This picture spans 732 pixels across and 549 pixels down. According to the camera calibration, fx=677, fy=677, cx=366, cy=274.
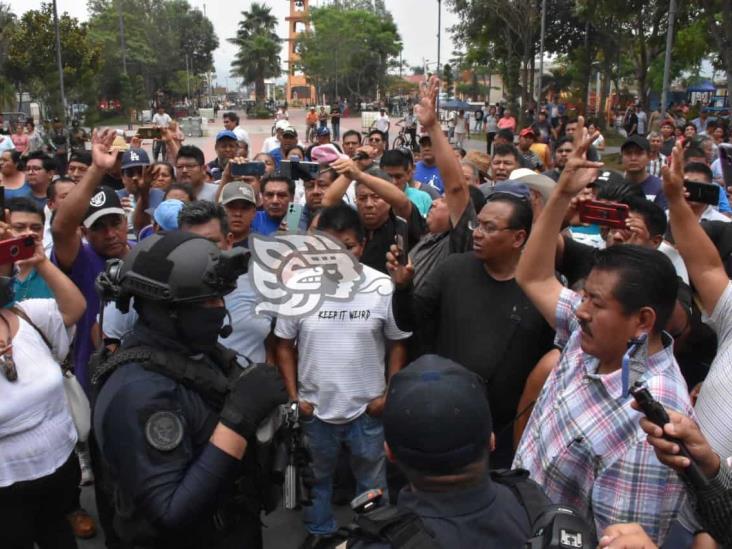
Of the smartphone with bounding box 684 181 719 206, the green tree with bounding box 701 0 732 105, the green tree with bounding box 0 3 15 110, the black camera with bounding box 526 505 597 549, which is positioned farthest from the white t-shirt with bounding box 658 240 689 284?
the green tree with bounding box 0 3 15 110

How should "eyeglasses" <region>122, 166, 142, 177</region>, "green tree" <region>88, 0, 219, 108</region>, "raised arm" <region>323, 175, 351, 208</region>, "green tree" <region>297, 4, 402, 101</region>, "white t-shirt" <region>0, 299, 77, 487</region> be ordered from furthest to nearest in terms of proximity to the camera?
"green tree" <region>297, 4, 402, 101</region> → "green tree" <region>88, 0, 219, 108</region> → "eyeglasses" <region>122, 166, 142, 177</region> → "raised arm" <region>323, 175, 351, 208</region> → "white t-shirt" <region>0, 299, 77, 487</region>

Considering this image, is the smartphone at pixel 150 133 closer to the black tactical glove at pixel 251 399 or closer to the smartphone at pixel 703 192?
the smartphone at pixel 703 192

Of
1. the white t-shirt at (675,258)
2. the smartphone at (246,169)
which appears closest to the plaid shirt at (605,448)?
the white t-shirt at (675,258)

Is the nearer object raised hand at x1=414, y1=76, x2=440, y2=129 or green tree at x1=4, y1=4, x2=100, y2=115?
raised hand at x1=414, y1=76, x2=440, y2=129

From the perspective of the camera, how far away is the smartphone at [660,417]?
159 centimetres

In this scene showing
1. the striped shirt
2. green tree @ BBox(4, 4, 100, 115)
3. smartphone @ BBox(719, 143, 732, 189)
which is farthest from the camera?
green tree @ BBox(4, 4, 100, 115)

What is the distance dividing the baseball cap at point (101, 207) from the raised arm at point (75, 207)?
Answer: 129 millimetres

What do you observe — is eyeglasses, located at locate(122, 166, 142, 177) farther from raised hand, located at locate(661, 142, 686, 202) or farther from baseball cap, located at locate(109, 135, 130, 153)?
raised hand, located at locate(661, 142, 686, 202)

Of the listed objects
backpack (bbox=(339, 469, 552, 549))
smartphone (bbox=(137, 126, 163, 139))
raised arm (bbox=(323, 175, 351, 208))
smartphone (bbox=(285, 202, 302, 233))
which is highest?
smartphone (bbox=(137, 126, 163, 139))

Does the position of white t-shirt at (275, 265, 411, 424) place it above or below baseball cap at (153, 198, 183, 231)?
below

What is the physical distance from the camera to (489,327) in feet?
9.80

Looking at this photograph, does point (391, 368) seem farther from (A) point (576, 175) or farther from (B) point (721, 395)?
(B) point (721, 395)

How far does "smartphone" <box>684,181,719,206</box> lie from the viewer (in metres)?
3.18

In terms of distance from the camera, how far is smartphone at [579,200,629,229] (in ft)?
9.32
